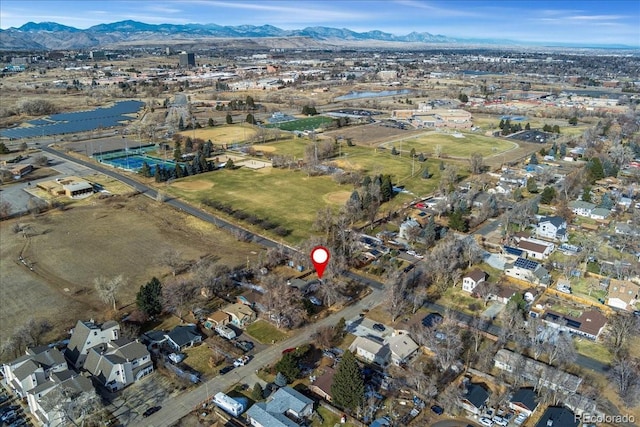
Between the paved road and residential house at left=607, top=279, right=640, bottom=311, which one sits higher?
residential house at left=607, top=279, right=640, bottom=311

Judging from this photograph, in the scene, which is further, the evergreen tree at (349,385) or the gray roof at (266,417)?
the evergreen tree at (349,385)

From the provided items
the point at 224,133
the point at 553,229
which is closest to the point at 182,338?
the point at 553,229

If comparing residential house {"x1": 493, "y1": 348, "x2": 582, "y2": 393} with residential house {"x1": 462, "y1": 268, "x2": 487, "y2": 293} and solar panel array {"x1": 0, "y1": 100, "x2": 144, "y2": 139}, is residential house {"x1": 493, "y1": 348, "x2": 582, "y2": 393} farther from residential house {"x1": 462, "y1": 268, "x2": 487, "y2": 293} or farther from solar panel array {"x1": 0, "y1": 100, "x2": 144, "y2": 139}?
solar panel array {"x1": 0, "y1": 100, "x2": 144, "y2": 139}

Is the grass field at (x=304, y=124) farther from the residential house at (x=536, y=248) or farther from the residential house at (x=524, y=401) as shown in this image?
the residential house at (x=524, y=401)

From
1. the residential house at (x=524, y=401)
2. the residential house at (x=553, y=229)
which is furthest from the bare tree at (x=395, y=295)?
the residential house at (x=553, y=229)

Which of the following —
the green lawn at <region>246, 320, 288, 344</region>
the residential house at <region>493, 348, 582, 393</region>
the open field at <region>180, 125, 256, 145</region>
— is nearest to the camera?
the residential house at <region>493, 348, 582, 393</region>

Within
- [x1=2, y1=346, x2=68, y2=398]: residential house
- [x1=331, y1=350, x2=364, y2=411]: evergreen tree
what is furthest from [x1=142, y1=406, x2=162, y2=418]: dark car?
[x1=331, y1=350, x2=364, y2=411]: evergreen tree

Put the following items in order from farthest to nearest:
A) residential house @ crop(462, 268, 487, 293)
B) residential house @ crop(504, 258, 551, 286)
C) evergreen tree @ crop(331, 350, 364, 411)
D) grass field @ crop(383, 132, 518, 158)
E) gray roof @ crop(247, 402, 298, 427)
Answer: grass field @ crop(383, 132, 518, 158) < residential house @ crop(504, 258, 551, 286) < residential house @ crop(462, 268, 487, 293) < evergreen tree @ crop(331, 350, 364, 411) < gray roof @ crop(247, 402, 298, 427)
